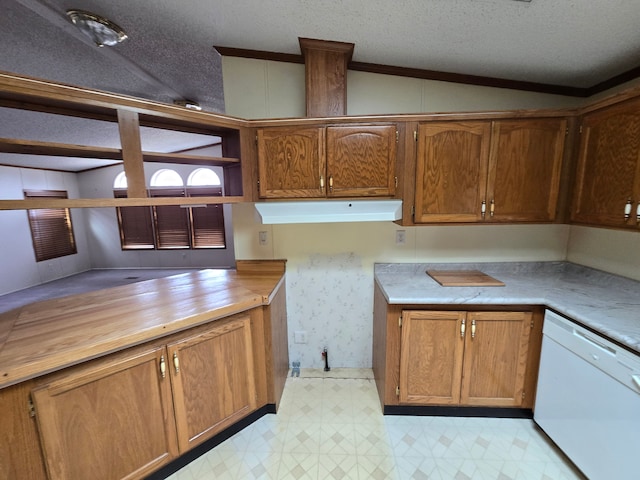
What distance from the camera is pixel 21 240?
17.7 feet

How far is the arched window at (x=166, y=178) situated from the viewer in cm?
649

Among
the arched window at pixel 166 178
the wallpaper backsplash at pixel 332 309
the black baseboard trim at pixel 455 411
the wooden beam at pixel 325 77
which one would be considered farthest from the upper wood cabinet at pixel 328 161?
the arched window at pixel 166 178

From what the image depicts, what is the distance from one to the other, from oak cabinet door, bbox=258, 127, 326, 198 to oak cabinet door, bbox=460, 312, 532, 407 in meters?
1.34

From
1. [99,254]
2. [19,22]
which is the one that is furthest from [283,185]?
[99,254]

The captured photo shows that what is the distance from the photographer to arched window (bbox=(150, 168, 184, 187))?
649 cm

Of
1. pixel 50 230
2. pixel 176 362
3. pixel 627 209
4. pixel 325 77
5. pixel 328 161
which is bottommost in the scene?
pixel 176 362

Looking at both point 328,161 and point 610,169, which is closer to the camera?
point 610,169

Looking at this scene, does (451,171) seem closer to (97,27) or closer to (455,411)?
(455,411)

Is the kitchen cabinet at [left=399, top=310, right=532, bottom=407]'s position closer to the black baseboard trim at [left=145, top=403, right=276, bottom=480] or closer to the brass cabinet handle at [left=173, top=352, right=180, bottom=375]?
the black baseboard trim at [left=145, top=403, right=276, bottom=480]

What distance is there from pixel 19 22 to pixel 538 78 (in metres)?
3.47

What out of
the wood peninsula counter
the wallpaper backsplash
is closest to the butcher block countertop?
the wood peninsula counter

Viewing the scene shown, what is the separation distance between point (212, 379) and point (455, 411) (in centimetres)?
165

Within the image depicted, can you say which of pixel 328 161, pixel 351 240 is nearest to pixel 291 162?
pixel 328 161

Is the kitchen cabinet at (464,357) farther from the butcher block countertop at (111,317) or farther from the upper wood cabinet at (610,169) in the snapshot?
the butcher block countertop at (111,317)
